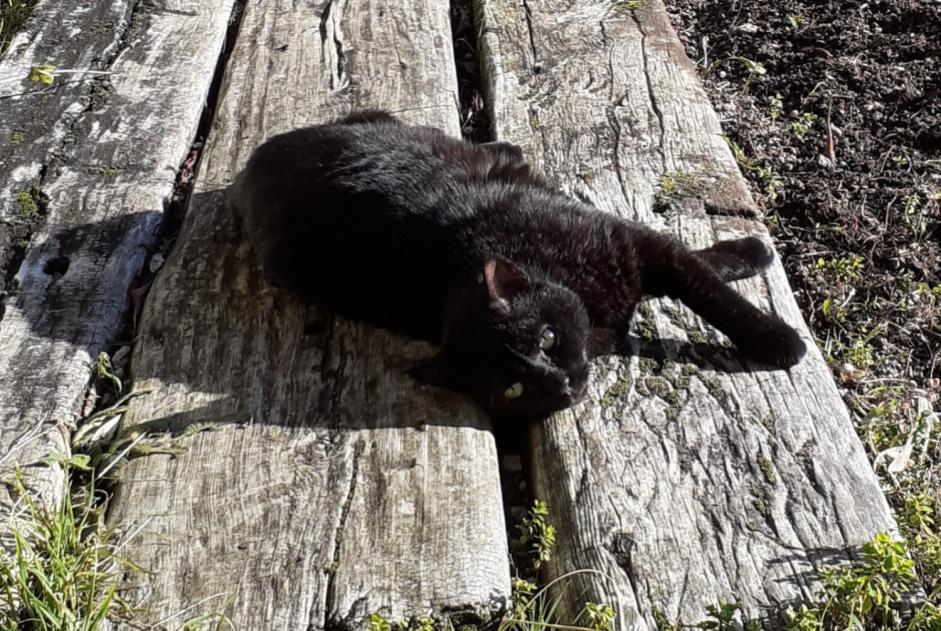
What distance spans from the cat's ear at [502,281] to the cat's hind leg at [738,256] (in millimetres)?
598

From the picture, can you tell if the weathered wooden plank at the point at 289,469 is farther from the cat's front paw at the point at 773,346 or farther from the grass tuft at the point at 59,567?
the cat's front paw at the point at 773,346

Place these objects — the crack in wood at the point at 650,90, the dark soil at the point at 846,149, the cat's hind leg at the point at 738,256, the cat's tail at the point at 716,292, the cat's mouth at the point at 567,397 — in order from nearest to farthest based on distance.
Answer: the cat's mouth at the point at 567,397 < the cat's tail at the point at 716,292 < the cat's hind leg at the point at 738,256 < the dark soil at the point at 846,149 < the crack in wood at the point at 650,90

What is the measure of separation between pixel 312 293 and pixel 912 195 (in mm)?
2198

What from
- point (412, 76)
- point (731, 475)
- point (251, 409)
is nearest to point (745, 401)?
point (731, 475)

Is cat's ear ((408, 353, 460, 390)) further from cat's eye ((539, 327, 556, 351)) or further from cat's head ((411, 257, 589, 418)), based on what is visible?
cat's eye ((539, 327, 556, 351))

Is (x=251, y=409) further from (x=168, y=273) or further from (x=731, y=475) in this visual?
(x=731, y=475)

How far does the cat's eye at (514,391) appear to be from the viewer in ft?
8.75

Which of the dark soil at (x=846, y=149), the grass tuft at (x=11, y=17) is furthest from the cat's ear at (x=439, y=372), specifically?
the grass tuft at (x=11, y=17)

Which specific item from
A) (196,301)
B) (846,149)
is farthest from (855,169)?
(196,301)

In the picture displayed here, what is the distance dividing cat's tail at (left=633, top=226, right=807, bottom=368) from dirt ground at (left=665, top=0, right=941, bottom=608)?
0.41 meters

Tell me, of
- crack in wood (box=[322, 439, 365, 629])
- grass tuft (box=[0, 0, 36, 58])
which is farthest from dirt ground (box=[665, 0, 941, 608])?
grass tuft (box=[0, 0, 36, 58])

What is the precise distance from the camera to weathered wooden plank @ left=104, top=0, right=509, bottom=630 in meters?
2.14

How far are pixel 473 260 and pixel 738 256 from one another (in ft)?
2.70

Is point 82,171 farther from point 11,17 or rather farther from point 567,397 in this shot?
point 567,397
